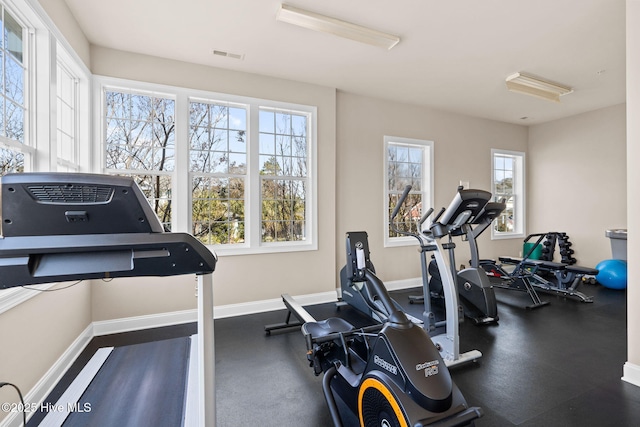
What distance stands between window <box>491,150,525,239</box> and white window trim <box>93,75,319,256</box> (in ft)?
13.5

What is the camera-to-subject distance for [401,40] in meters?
3.09

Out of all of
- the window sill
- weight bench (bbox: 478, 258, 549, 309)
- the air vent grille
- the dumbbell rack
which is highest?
the air vent grille

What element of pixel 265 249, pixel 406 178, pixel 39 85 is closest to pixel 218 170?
pixel 265 249

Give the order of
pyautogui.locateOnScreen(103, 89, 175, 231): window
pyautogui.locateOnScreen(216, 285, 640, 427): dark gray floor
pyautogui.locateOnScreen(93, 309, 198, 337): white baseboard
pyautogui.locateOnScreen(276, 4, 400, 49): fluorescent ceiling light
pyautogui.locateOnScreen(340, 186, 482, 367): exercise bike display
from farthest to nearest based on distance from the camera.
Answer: pyautogui.locateOnScreen(103, 89, 175, 231): window → pyautogui.locateOnScreen(93, 309, 198, 337): white baseboard → pyautogui.locateOnScreen(276, 4, 400, 49): fluorescent ceiling light → pyautogui.locateOnScreen(340, 186, 482, 367): exercise bike display → pyautogui.locateOnScreen(216, 285, 640, 427): dark gray floor

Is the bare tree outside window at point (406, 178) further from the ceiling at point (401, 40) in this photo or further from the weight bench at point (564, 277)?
the weight bench at point (564, 277)

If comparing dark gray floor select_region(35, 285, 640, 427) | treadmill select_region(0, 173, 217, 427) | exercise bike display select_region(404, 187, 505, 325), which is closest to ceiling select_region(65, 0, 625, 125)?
exercise bike display select_region(404, 187, 505, 325)

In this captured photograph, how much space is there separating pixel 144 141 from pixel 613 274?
22.9ft

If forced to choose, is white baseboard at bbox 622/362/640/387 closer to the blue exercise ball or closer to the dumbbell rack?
the blue exercise ball

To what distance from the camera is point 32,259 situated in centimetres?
83

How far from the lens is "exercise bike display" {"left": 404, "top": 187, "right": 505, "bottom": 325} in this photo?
2428mm

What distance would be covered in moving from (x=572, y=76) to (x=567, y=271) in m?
2.81

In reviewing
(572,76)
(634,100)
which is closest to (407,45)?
(634,100)

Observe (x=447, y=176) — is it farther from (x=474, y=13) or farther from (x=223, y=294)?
(x=223, y=294)

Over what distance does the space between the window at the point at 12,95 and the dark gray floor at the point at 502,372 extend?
1.70 meters
